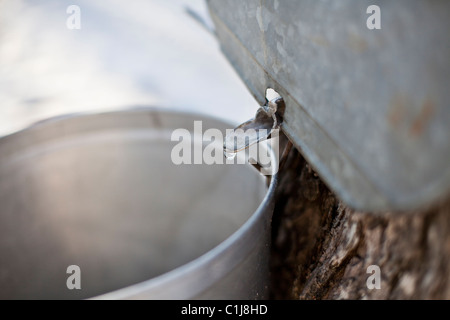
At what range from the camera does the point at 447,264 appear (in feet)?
1.38

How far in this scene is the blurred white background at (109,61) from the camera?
1103 millimetres

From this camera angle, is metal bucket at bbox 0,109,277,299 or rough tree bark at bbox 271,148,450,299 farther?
metal bucket at bbox 0,109,277,299

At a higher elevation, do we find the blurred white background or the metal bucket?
the blurred white background

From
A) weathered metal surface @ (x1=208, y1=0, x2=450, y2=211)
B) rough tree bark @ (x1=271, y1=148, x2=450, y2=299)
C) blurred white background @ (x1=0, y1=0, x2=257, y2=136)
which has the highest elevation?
blurred white background @ (x1=0, y1=0, x2=257, y2=136)

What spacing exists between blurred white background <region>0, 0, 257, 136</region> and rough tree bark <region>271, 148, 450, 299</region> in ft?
1.15

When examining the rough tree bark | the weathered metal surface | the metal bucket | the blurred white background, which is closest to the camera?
the weathered metal surface

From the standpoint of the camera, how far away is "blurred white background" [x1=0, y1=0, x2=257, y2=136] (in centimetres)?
110

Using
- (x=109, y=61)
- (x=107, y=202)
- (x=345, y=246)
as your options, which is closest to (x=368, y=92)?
(x=345, y=246)

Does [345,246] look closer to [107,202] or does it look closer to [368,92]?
[368,92]

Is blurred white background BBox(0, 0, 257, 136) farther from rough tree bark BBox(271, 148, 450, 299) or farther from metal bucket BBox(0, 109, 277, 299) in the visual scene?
rough tree bark BBox(271, 148, 450, 299)

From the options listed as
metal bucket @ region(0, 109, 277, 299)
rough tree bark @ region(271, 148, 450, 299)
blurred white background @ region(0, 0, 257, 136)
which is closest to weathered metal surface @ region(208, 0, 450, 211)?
rough tree bark @ region(271, 148, 450, 299)

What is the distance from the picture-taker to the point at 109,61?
129 centimetres

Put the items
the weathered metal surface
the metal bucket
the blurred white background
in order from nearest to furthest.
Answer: the weathered metal surface
the metal bucket
the blurred white background

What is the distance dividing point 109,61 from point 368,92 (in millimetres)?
1047
